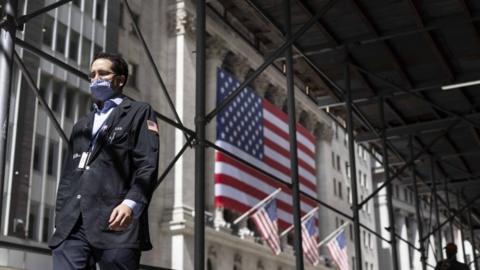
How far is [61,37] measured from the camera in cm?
3612

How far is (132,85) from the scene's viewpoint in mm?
41688

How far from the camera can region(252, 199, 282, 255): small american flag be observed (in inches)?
1341

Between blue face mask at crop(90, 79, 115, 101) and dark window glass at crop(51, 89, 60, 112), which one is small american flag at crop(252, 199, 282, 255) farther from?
blue face mask at crop(90, 79, 115, 101)

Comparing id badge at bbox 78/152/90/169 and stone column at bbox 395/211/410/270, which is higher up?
stone column at bbox 395/211/410/270

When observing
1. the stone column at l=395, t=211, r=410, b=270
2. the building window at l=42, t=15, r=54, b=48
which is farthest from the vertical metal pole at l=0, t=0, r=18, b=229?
the stone column at l=395, t=211, r=410, b=270

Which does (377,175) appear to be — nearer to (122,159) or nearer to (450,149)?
(450,149)

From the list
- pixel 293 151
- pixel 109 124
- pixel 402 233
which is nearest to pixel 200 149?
pixel 293 151

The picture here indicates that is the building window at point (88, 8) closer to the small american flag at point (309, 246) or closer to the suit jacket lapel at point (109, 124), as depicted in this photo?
the small american flag at point (309, 246)

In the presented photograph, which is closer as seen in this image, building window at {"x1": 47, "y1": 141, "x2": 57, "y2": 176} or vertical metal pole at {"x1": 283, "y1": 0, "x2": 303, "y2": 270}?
vertical metal pole at {"x1": 283, "y1": 0, "x2": 303, "y2": 270}

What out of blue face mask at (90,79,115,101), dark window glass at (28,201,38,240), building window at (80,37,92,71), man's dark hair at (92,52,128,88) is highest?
building window at (80,37,92,71)

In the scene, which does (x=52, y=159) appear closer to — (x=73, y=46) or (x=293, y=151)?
(x=73, y=46)

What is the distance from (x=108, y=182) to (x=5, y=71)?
10.3 ft

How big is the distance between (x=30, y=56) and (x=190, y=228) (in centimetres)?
1541

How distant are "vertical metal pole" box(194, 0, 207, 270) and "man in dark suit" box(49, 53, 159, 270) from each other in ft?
17.2
